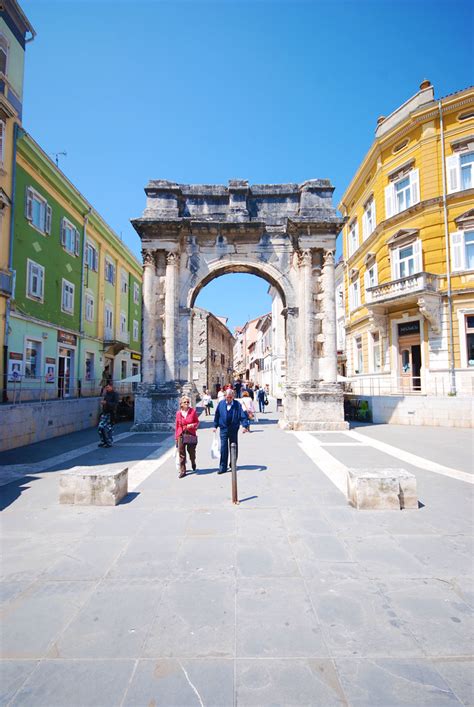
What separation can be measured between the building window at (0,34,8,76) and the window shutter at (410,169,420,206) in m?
20.0

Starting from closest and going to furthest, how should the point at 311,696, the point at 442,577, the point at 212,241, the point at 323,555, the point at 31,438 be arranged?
the point at 311,696 < the point at 442,577 < the point at 323,555 < the point at 31,438 < the point at 212,241

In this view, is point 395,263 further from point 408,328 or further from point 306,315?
point 306,315

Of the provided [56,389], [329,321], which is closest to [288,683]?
[329,321]

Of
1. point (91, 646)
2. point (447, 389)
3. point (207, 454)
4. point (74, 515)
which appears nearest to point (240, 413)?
point (207, 454)

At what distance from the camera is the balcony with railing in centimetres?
1805

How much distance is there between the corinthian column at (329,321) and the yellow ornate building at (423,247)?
5.40 metres

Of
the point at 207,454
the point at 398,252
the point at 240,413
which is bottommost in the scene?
the point at 207,454

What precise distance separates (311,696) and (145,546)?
2402mm

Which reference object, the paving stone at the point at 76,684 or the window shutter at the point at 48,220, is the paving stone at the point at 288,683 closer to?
the paving stone at the point at 76,684

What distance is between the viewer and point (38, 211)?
17.6m

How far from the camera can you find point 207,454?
9.53 meters

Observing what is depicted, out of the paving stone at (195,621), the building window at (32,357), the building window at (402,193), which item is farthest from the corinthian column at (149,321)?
the building window at (402,193)

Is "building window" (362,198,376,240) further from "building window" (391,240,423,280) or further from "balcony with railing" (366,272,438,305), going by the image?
"balcony with railing" (366,272,438,305)

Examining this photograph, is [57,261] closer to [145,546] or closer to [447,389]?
[145,546]
